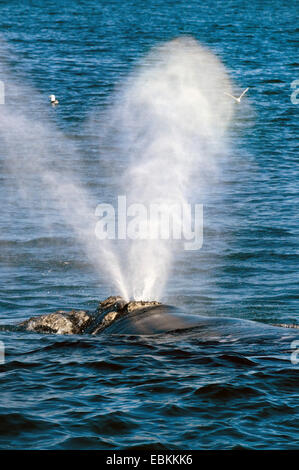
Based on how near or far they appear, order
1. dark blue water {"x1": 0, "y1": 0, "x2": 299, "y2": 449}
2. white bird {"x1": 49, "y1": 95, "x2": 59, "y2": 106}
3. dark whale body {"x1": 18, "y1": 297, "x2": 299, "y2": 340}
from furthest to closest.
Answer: white bird {"x1": 49, "y1": 95, "x2": 59, "y2": 106}
dark whale body {"x1": 18, "y1": 297, "x2": 299, "y2": 340}
dark blue water {"x1": 0, "y1": 0, "x2": 299, "y2": 449}

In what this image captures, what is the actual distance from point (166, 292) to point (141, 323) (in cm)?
588

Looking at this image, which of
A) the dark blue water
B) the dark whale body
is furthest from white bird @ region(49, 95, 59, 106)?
the dark whale body

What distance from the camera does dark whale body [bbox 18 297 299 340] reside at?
1409 cm

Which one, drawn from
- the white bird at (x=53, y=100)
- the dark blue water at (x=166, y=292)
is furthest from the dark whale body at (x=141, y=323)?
the white bird at (x=53, y=100)

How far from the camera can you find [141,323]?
49.2 ft

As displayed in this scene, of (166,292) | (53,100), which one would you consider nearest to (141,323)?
(166,292)

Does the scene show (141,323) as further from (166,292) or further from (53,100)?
(53,100)

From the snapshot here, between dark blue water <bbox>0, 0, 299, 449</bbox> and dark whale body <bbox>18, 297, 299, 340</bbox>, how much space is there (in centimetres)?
36

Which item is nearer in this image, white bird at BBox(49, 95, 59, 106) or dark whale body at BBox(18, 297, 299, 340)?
dark whale body at BBox(18, 297, 299, 340)

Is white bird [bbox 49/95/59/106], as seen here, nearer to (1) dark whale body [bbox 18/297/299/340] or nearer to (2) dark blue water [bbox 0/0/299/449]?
(2) dark blue water [bbox 0/0/299/449]

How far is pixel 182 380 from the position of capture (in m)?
12.2

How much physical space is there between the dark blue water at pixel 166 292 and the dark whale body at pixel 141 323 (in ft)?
1.20

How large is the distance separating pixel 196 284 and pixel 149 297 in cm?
334

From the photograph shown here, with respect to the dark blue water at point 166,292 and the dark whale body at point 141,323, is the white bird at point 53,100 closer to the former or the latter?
the dark blue water at point 166,292
